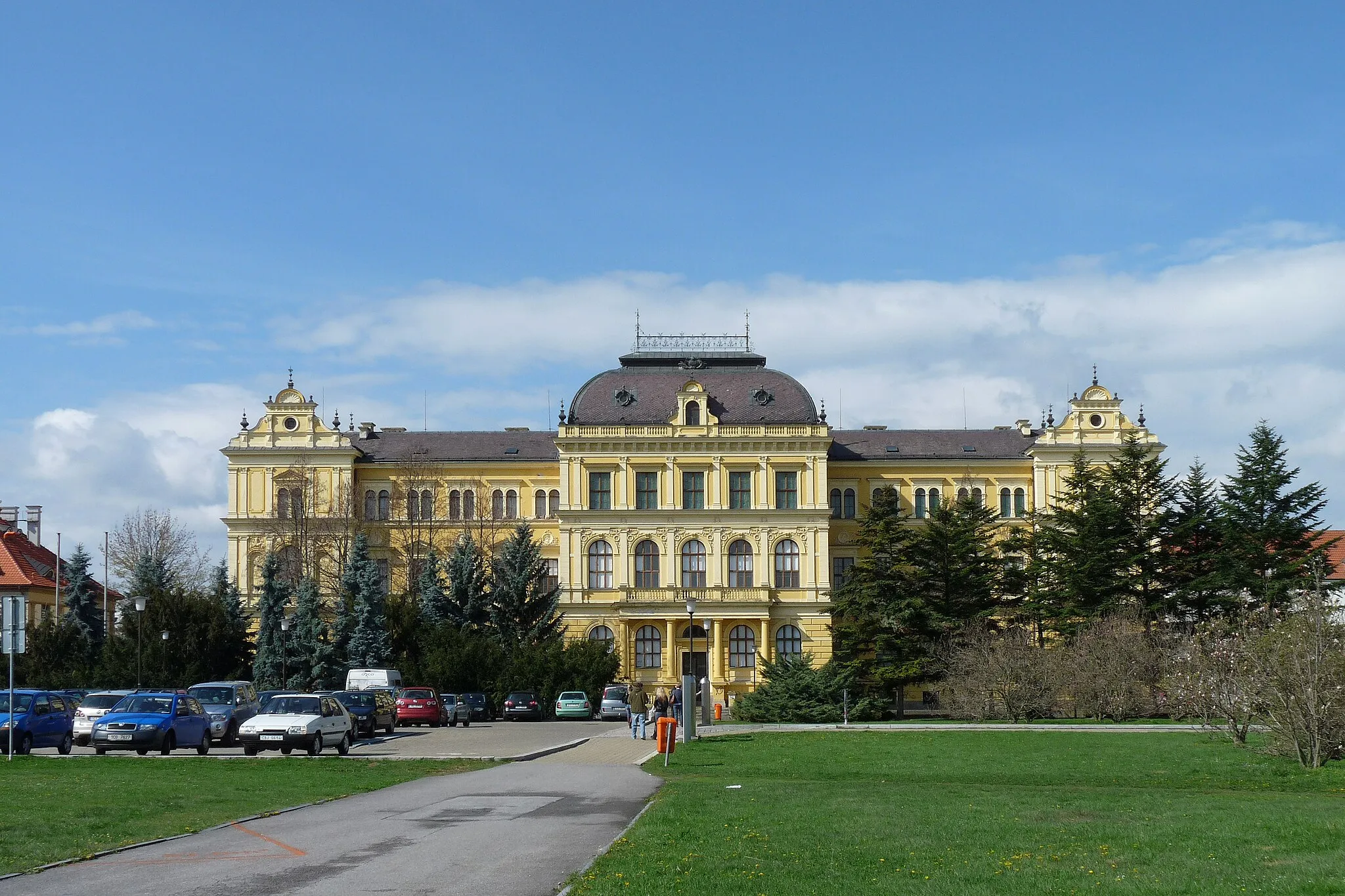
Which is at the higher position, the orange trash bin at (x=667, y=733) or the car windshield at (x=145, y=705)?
the car windshield at (x=145, y=705)

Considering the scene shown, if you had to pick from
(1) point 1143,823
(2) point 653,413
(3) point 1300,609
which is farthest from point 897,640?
(1) point 1143,823

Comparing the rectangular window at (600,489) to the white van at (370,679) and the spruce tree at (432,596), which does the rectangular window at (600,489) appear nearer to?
the spruce tree at (432,596)

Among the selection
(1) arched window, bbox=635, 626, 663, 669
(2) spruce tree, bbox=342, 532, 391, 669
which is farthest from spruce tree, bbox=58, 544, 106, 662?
(1) arched window, bbox=635, 626, 663, 669

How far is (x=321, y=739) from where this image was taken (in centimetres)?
3728

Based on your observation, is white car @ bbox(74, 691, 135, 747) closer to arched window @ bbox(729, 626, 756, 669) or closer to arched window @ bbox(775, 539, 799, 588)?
arched window @ bbox(729, 626, 756, 669)

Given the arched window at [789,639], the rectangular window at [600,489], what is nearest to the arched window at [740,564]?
the arched window at [789,639]

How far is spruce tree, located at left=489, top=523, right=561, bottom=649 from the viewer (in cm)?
7425

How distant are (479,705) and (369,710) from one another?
62.6 ft

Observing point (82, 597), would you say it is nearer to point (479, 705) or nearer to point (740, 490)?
point (479, 705)

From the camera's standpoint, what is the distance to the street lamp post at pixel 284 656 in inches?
2712

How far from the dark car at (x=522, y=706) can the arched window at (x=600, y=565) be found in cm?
1913

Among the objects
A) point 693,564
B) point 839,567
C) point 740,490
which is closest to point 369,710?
point 693,564

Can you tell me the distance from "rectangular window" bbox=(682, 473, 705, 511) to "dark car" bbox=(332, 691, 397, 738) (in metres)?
38.2

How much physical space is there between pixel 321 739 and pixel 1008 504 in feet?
200
